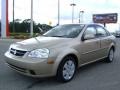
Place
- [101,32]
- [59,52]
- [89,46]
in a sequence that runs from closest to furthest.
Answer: [59,52] → [89,46] → [101,32]

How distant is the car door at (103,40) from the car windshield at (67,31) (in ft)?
3.15

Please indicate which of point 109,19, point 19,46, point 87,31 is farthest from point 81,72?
point 109,19

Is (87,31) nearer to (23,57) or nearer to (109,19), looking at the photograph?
(23,57)

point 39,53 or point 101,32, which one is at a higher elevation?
point 101,32

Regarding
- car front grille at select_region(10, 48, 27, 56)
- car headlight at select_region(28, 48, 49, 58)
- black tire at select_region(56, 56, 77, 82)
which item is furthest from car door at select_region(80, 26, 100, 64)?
car front grille at select_region(10, 48, 27, 56)

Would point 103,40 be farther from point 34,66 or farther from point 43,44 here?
point 34,66

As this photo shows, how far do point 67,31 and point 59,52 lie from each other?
55.8 inches

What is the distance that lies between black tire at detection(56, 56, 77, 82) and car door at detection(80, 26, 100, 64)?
0.45m

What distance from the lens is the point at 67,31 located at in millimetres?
6871

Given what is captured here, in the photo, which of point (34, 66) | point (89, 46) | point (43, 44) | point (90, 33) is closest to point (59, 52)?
point (43, 44)

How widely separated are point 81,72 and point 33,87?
1.97m

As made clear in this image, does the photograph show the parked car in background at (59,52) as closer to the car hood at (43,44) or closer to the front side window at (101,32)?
the car hood at (43,44)

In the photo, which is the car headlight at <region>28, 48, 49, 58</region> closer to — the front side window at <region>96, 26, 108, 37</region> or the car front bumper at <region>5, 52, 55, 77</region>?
the car front bumper at <region>5, 52, 55, 77</region>

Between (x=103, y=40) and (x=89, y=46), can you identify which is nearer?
(x=89, y=46)
